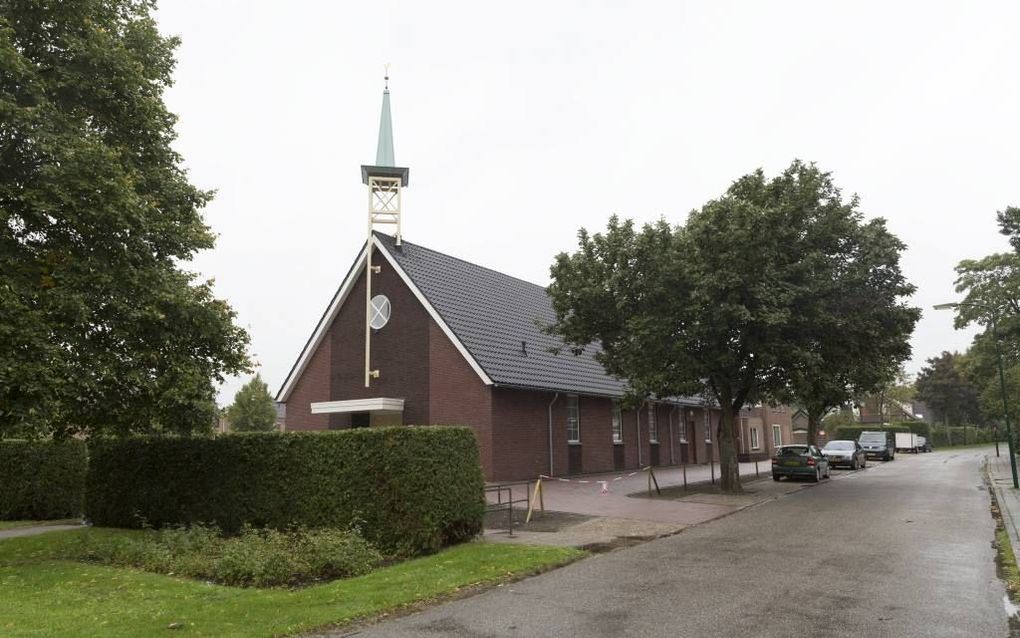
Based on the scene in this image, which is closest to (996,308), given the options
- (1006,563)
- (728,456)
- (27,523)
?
(728,456)

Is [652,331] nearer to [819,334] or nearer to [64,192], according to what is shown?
[819,334]

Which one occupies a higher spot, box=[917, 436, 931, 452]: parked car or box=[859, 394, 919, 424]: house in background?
box=[859, 394, 919, 424]: house in background

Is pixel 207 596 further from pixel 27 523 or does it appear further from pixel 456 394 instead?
pixel 456 394

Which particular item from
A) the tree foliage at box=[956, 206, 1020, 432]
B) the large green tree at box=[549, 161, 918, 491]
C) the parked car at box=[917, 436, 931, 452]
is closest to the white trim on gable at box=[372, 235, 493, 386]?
the large green tree at box=[549, 161, 918, 491]

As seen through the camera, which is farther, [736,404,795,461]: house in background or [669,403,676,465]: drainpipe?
[736,404,795,461]: house in background

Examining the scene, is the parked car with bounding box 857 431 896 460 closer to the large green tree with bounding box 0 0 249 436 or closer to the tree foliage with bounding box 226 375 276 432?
the tree foliage with bounding box 226 375 276 432

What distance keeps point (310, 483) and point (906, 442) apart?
62.9m

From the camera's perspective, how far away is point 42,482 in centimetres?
1950

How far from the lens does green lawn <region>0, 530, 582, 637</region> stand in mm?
7973

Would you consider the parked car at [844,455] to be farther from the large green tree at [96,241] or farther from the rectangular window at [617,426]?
the large green tree at [96,241]

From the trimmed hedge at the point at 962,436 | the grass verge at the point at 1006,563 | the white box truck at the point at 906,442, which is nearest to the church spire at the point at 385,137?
the grass verge at the point at 1006,563

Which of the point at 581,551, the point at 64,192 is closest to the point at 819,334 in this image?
the point at 581,551

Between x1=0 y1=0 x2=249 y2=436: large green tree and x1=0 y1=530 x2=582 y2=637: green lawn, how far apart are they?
264cm

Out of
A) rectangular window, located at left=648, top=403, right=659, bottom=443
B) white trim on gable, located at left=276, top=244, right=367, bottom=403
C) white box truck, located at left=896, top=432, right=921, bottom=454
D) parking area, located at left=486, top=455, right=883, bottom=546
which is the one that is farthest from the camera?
white box truck, located at left=896, top=432, right=921, bottom=454
